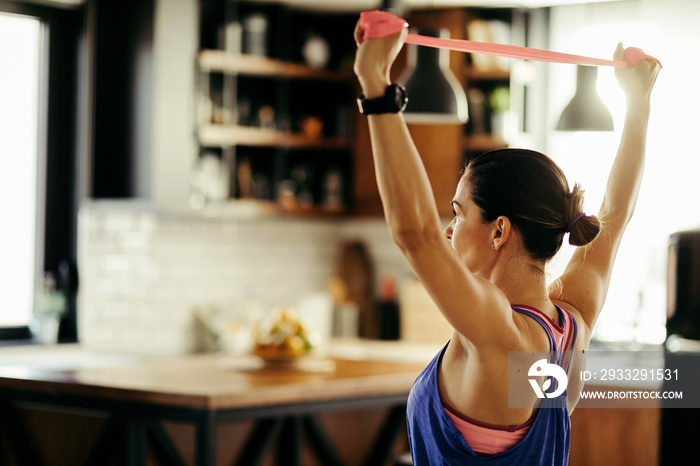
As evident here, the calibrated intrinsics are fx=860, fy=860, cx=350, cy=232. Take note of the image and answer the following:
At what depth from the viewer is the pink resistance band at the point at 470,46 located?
1060mm

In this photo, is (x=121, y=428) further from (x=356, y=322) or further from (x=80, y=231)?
(x=356, y=322)

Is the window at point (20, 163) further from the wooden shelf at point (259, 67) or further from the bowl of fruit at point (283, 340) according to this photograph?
the bowl of fruit at point (283, 340)

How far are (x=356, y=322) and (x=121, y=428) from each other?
2571mm

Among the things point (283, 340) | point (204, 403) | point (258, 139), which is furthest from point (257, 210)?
point (204, 403)

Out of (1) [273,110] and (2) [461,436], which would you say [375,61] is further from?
(1) [273,110]

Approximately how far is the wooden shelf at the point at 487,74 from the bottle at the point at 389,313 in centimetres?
136

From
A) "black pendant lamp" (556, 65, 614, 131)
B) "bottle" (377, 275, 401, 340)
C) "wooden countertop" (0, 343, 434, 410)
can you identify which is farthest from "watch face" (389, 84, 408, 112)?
"bottle" (377, 275, 401, 340)

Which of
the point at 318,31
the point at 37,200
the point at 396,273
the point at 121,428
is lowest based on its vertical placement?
the point at 121,428

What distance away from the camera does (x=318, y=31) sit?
5.43 metres

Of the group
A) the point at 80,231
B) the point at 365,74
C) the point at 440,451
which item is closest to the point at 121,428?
the point at 80,231

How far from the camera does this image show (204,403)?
116 inches

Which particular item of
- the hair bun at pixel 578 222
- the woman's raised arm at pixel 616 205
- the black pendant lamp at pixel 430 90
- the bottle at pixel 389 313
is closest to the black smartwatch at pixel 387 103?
the hair bun at pixel 578 222

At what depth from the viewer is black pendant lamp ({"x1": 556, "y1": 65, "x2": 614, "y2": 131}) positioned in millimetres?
2164
